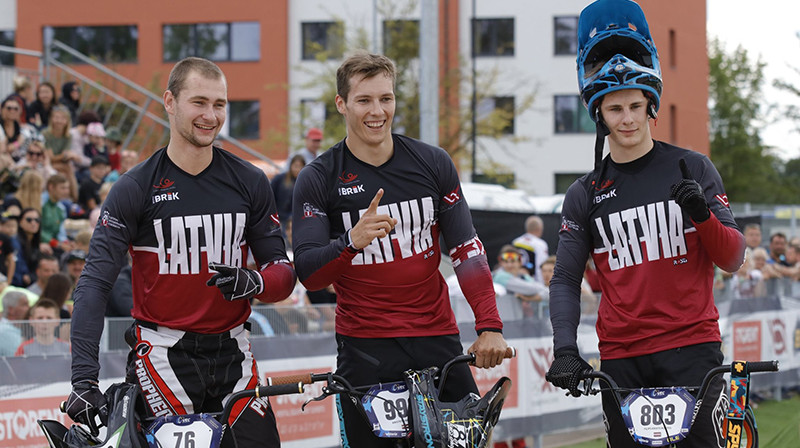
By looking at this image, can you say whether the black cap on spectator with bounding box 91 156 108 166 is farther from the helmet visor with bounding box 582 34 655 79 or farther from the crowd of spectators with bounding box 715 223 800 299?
the helmet visor with bounding box 582 34 655 79

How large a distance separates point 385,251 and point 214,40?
3703 cm

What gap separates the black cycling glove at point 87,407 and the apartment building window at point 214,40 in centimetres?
3697

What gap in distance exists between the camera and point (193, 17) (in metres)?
40.6

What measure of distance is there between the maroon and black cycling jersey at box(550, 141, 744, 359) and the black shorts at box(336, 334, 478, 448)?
532mm

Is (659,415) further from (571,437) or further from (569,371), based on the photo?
(571,437)

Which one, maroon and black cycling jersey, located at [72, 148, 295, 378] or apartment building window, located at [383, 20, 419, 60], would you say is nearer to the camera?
maroon and black cycling jersey, located at [72, 148, 295, 378]

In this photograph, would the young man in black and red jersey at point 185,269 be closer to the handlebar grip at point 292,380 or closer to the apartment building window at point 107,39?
the handlebar grip at point 292,380

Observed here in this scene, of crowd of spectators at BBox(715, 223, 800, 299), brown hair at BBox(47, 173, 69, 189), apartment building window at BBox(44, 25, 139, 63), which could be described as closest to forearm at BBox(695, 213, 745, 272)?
crowd of spectators at BBox(715, 223, 800, 299)

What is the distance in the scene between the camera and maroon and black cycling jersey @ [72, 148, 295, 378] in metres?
4.98

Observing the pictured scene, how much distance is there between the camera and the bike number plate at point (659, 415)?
4762 millimetres

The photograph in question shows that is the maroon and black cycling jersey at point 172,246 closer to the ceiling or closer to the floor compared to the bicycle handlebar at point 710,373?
closer to the ceiling

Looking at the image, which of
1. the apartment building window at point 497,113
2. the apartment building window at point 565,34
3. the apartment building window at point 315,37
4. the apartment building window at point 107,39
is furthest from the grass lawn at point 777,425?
the apartment building window at point 107,39

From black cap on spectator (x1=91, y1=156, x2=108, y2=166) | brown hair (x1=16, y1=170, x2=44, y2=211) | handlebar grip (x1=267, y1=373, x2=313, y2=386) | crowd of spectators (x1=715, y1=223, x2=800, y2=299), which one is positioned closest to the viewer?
handlebar grip (x1=267, y1=373, x2=313, y2=386)

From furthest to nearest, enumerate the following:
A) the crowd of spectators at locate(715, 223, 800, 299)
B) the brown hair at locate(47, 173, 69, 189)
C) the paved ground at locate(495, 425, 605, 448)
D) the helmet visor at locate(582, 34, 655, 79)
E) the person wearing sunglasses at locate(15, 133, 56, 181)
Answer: the crowd of spectators at locate(715, 223, 800, 299)
the person wearing sunglasses at locate(15, 133, 56, 181)
the brown hair at locate(47, 173, 69, 189)
the paved ground at locate(495, 425, 605, 448)
the helmet visor at locate(582, 34, 655, 79)
